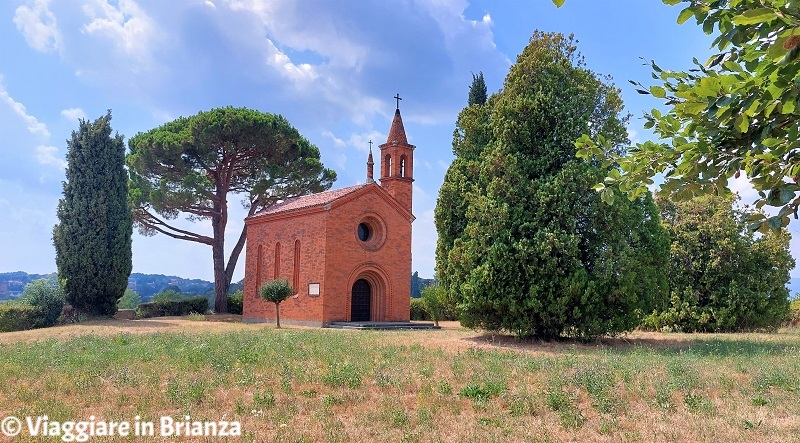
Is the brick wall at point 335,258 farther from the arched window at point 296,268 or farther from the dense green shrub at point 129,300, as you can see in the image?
the dense green shrub at point 129,300

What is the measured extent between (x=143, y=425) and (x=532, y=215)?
37.3 feet

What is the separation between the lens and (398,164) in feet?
101

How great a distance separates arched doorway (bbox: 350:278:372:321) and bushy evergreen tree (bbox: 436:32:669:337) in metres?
10.8

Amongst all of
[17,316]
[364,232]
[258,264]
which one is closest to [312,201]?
[364,232]

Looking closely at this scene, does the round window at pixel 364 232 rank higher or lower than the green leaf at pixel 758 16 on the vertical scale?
higher

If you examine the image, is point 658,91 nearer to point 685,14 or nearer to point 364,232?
point 685,14

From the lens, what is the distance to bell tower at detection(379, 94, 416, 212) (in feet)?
99.9

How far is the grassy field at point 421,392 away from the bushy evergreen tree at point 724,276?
951 cm

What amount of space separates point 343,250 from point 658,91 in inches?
894

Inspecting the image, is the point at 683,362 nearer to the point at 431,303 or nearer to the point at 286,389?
the point at 286,389

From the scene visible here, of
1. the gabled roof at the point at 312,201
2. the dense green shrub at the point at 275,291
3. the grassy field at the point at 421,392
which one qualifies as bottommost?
the grassy field at the point at 421,392

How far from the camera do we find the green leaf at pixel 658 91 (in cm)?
438

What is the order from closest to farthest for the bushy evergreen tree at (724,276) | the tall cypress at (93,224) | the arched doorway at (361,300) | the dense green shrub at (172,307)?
the bushy evergreen tree at (724,276)
the tall cypress at (93,224)
the arched doorway at (361,300)
the dense green shrub at (172,307)

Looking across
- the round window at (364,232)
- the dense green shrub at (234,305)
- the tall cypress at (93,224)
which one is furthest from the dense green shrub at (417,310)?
the tall cypress at (93,224)
